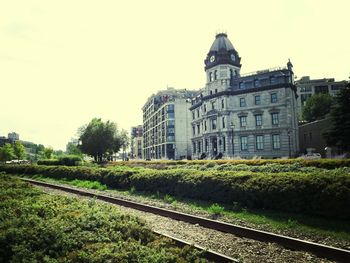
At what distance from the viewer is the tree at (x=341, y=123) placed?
111ft

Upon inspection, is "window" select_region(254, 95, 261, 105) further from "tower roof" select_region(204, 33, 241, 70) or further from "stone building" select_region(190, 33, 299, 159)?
"tower roof" select_region(204, 33, 241, 70)

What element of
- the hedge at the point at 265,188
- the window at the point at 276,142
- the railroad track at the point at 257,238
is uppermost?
the window at the point at 276,142

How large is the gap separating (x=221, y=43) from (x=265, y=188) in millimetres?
52785

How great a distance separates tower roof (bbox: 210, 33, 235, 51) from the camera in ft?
194

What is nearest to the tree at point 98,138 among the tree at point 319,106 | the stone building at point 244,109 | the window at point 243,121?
the stone building at point 244,109

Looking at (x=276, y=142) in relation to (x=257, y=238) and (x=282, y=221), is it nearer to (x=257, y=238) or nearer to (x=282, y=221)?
(x=282, y=221)

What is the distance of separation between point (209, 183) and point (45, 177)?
26.4 meters

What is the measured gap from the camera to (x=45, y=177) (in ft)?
111

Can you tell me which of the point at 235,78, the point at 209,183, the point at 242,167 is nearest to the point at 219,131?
the point at 235,78

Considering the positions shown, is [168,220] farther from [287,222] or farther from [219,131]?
[219,131]

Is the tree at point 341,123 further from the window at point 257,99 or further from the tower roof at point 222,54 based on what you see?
the tower roof at point 222,54

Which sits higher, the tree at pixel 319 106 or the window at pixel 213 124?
the tree at pixel 319 106

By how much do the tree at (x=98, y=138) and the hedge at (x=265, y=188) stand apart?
119 ft

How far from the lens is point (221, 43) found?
2345 inches
